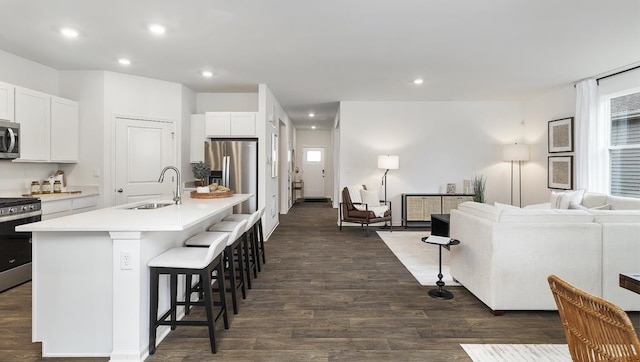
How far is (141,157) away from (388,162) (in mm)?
4435

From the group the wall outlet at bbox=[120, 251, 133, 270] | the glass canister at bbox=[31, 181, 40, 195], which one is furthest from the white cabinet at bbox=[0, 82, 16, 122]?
the wall outlet at bbox=[120, 251, 133, 270]

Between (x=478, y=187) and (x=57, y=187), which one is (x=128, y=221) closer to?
(x=57, y=187)

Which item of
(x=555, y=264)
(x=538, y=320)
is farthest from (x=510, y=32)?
(x=538, y=320)

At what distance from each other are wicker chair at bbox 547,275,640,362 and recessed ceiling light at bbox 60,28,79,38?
459cm

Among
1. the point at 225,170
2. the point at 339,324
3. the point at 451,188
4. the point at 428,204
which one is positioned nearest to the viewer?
the point at 339,324

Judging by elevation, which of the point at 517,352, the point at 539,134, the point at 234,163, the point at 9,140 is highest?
the point at 539,134

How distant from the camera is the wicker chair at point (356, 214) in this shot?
6566 millimetres

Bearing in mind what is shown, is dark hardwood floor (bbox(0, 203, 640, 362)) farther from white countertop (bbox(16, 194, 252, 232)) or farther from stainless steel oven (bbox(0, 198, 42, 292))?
white countertop (bbox(16, 194, 252, 232))

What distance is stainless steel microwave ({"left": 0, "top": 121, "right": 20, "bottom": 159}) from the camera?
378cm

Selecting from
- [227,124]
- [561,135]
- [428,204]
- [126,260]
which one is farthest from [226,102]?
[561,135]

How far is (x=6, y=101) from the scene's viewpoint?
393 centimetres

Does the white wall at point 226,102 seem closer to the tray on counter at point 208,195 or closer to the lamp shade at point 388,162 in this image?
the lamp shade at point 388,162

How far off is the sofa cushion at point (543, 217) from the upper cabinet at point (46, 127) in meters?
5.31

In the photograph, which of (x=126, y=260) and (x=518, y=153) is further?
(x=518, y=153)
